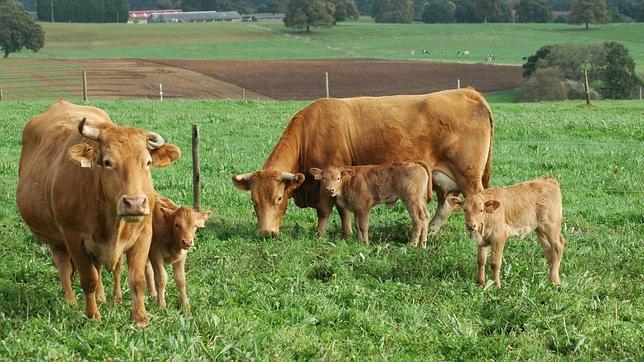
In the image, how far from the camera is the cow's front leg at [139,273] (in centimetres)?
922

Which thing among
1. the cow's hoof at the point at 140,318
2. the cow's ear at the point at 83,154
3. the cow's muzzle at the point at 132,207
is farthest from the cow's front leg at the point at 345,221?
the cow's muzzle at the point at 132,207

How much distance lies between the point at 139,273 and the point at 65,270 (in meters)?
1.37

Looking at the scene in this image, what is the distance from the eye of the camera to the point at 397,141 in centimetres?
1431

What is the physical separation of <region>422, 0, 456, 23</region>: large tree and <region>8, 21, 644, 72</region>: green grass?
40.1 ft

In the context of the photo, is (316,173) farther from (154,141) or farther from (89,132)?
(89,132)

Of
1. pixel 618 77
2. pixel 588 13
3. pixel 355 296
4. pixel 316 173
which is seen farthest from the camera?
pixel 588 13

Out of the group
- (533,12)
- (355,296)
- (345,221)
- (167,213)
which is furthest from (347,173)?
(533,12)

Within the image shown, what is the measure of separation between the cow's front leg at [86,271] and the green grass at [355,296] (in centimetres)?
15

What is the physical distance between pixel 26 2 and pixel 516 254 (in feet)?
578

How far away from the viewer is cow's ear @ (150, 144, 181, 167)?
959 centimetres

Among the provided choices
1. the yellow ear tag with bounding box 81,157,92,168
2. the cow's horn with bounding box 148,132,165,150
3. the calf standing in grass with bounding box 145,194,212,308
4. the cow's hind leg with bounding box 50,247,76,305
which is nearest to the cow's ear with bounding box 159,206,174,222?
the calf standing in grass with bounding box 145,194,212,308

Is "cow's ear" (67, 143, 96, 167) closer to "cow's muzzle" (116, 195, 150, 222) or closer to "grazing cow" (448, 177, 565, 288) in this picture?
"cow's muzzle" (116, 195, 150, 222)

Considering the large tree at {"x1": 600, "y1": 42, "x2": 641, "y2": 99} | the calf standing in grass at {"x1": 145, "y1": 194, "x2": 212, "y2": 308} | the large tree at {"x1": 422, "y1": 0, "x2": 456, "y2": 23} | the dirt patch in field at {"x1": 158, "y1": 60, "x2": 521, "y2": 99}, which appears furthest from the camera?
the large tree at {"x1": 422, "y1": 0, "x2": 456, "y2": 23}

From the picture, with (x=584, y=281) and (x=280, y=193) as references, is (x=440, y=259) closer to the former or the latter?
(x=584, y=281)
